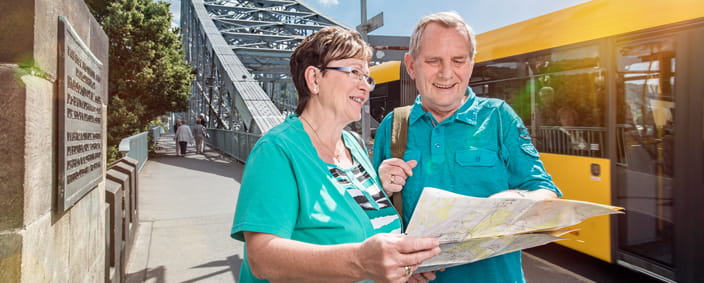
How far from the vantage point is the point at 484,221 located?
1.08m

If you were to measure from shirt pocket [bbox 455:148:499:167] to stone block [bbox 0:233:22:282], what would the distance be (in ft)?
4.69

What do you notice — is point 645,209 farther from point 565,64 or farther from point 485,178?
point 485,178

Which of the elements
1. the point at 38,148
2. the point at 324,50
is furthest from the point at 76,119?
the point at 324,50

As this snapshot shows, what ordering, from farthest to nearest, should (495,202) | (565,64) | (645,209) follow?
(565,64) < (645,209) < (495,202)

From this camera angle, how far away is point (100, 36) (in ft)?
9.37

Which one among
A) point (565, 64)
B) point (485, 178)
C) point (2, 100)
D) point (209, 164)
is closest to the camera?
point (2, 100)

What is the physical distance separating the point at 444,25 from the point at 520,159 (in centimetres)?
55

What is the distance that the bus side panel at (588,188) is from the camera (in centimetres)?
406

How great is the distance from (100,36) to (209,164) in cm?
1160

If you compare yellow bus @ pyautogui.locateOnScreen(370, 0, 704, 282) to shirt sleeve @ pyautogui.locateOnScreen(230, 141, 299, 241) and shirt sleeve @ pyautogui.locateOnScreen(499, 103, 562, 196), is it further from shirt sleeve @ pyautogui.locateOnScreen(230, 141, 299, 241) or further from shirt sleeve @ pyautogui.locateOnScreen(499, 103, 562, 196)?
shirt sleeve @ pyautogui.locateOnScreen(230, 141, 299, 241)

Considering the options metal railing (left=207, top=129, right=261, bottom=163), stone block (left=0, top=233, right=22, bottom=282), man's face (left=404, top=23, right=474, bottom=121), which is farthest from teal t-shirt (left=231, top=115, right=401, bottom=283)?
metal railing (left=207, top=129, right=261, bottom=163)

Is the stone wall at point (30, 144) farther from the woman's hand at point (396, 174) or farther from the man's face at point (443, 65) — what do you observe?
the man's face at point (443, 65)

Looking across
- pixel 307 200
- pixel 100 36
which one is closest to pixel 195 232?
pixel 100 36

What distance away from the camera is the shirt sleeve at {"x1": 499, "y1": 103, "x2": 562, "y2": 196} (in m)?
1.61
